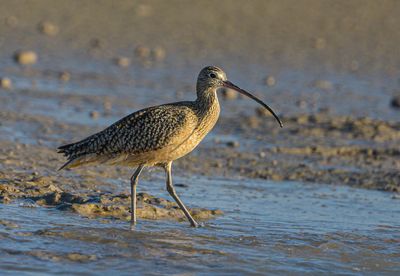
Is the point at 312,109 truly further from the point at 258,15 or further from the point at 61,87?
the point at 258,15

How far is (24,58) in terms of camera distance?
18094 millimetres

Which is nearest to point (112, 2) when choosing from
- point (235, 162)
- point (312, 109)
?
point (312, 109)

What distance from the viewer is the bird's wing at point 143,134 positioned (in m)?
8.79

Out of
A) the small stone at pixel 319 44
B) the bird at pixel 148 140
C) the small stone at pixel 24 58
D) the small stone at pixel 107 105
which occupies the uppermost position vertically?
the small stone at pixel 319 44

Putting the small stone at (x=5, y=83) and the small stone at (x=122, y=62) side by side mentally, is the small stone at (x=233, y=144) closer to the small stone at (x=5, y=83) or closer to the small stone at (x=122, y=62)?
the small stone at (x=5, y=83)

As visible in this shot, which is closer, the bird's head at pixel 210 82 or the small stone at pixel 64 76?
the bird's head at pixel 210 82

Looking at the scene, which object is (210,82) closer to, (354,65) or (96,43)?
(354,65)

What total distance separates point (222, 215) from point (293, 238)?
41.6 inches

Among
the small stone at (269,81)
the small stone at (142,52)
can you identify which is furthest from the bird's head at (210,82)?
the small stone at (142,52)

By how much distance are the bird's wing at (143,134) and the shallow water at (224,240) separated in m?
0.66

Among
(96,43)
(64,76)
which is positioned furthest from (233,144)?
(96,43)

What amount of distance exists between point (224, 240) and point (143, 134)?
1272 mm

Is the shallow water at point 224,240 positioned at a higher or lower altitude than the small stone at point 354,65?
lower

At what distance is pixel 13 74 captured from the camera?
17.2m
